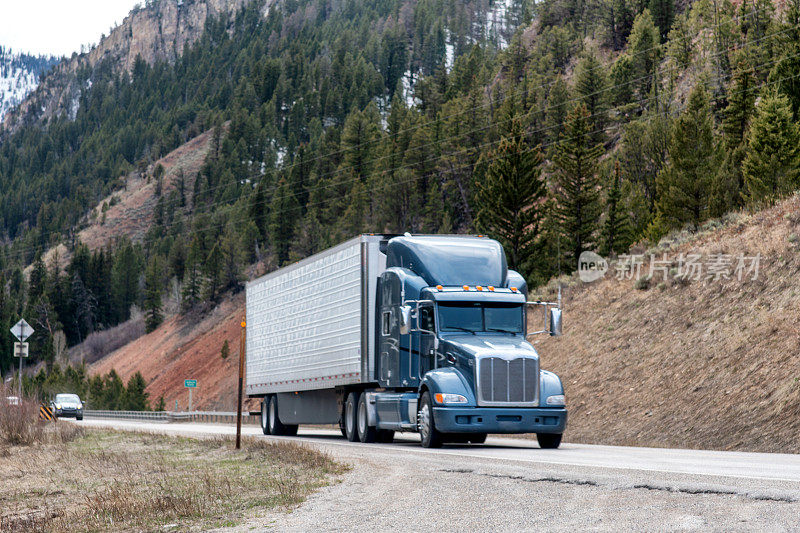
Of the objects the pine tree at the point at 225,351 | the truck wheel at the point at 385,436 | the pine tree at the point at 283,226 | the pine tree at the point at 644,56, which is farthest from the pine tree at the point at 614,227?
the pine tree at the point at 283,226

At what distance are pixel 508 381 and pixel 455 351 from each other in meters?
1.22

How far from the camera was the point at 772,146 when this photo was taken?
52.2m

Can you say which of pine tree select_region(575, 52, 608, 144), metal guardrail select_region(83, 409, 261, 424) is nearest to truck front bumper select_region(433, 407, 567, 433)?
metal guardrail select_region(83, 409, 261, 424)

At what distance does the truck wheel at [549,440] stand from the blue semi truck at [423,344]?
2cm

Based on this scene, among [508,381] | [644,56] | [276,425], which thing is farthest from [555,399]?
[644,56]

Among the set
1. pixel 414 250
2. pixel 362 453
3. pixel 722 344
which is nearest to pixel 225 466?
pixel 362 453

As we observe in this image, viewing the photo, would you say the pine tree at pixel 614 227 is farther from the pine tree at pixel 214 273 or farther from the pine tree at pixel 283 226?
the pine tree at pixel 214 273

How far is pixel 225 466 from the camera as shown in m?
17.8

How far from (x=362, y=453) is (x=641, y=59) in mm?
81350

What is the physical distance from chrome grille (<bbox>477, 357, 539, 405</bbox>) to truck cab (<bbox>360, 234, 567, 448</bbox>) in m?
0.02

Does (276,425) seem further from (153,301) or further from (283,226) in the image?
(153,301)

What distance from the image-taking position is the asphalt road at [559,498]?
8.80 m

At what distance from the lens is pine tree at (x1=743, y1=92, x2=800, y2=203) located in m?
50.7

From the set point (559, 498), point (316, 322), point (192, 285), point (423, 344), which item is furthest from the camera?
point (192, 285)
